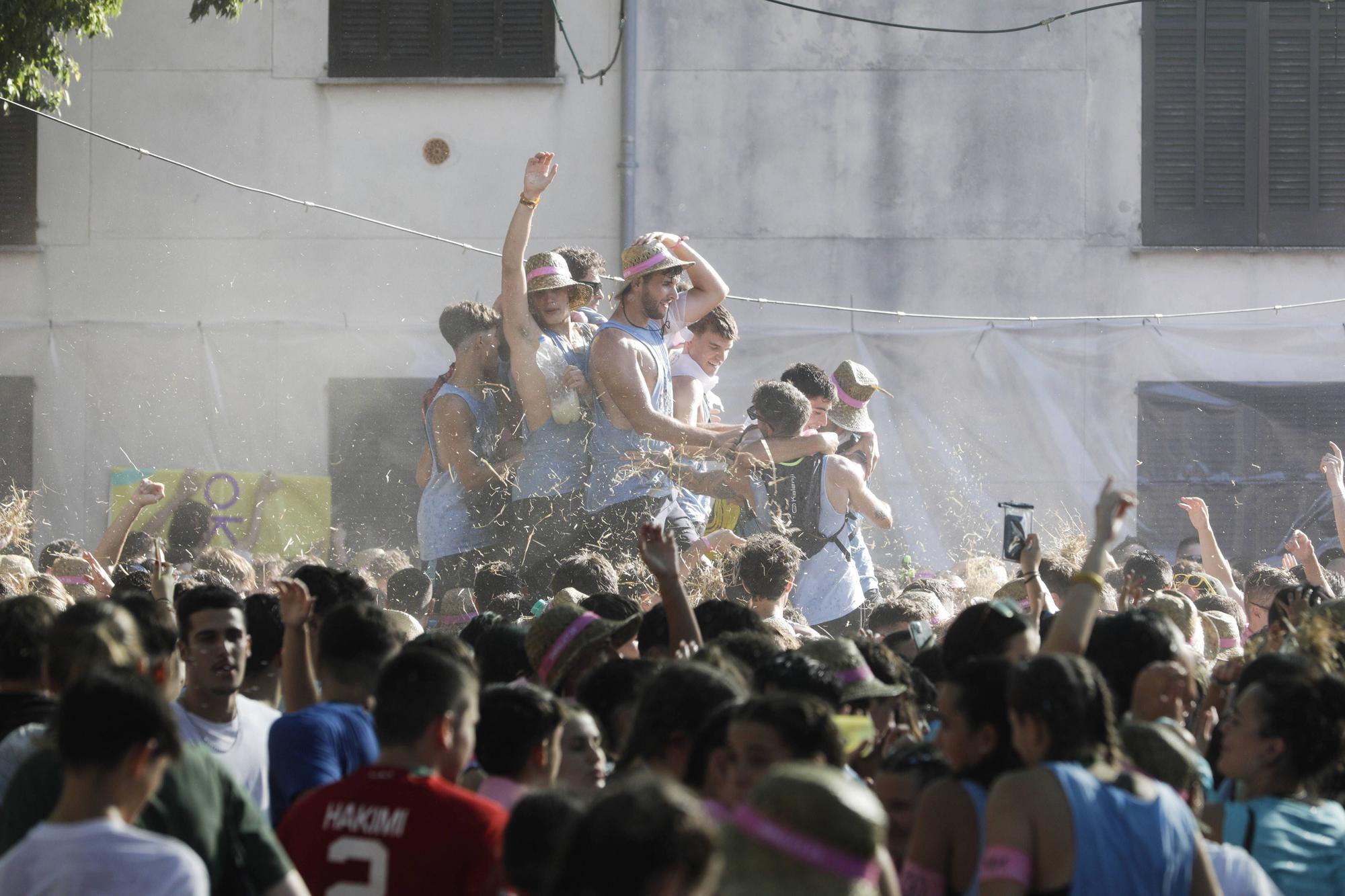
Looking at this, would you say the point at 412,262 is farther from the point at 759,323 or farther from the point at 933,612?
the point at 933,612

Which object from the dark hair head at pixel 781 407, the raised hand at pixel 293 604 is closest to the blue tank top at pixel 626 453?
the dark hair head at pixel 781 407

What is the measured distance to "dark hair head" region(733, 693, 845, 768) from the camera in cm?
256

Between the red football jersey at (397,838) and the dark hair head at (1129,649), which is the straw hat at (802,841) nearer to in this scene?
the red football jersey at (397,838)

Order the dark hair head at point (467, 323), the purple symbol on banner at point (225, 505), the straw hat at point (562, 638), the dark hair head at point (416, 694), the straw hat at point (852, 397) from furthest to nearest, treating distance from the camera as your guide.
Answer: the purple symbol on banner at point (225, 505), the straw hat at point (852, 397), the dark hair head at point (467, 323), the straw hat at point (562, 638), the dark hair head at point (416, 694)

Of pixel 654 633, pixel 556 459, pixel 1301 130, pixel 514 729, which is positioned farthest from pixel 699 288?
pixel 1301 130

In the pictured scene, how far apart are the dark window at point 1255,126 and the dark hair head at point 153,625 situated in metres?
10.2

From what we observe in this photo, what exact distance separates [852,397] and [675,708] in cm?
583

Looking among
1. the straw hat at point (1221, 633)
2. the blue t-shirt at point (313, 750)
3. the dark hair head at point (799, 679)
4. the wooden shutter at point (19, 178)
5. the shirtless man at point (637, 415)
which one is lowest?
the straw hat at point (1221, 633)

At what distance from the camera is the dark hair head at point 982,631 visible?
12.2 ft

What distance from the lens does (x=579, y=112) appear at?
12352mm

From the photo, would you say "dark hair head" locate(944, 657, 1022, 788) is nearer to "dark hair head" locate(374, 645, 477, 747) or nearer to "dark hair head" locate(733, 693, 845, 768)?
"dark hair head" locate(733, 693, 845, 768)

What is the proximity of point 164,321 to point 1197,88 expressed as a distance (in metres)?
8.10

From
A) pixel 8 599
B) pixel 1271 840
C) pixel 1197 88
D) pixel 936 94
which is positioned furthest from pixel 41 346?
pixel 1271 840

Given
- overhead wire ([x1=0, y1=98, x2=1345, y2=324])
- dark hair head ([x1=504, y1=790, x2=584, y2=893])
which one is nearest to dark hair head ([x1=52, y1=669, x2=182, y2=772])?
dark hair head ([x1=504, y1=790, x2=584, y2=893])
